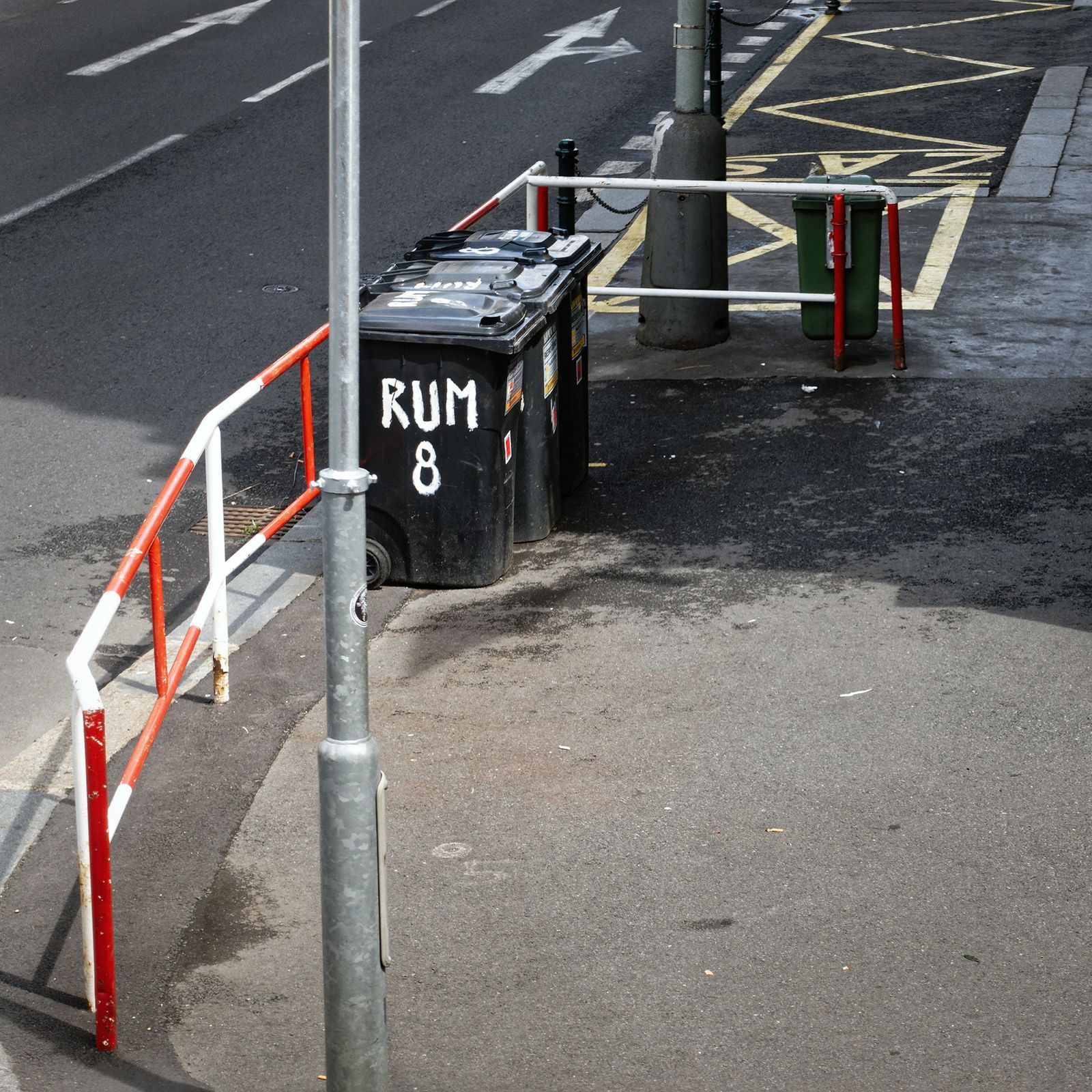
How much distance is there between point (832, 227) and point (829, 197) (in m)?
0.22

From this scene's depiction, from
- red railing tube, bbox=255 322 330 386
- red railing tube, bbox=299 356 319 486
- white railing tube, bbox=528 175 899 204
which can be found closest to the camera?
red railing tube, bbox=255 322 330 386

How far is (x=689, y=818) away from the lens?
5809 millimetres

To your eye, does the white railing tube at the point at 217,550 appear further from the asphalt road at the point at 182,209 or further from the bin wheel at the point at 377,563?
the bin wheel at the point at 377,563

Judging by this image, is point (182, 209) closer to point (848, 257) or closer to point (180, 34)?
point (848, 257)

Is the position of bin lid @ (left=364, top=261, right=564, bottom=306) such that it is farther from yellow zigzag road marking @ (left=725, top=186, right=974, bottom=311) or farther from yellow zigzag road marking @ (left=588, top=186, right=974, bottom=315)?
yellow zigzag road marking @ (left=725, top=186, right=974, bottom=311)

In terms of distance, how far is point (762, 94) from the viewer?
1947 centimetres

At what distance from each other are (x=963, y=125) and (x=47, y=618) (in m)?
13.0

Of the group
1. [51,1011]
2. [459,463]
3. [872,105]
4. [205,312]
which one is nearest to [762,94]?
[872,105]

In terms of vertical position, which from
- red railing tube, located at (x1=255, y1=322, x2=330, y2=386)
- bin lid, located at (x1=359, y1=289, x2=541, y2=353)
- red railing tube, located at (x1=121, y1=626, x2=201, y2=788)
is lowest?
red railing tube, located at (x1=121, y1=626, x2=201, y2=788)

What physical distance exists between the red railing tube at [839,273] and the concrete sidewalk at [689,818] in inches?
51.0

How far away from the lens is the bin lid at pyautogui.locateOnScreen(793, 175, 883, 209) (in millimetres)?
10047

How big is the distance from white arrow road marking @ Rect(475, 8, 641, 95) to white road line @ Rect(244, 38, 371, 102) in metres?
1.77

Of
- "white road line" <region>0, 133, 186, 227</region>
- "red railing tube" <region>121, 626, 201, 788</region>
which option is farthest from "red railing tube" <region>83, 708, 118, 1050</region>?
"white road line" <region>0, 133, 186, 227</region>

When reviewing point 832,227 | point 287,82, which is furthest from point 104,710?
point 287,82
